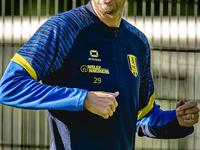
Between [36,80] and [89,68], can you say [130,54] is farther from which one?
[36,80]

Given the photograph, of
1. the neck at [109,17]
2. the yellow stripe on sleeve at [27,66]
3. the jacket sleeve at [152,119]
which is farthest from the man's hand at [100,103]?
the jacket sleeve at [152,119]

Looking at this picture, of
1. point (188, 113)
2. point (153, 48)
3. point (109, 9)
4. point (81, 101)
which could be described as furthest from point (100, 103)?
point (153, 48)

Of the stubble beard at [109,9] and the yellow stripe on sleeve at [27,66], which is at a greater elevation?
the stubble beard at [109,9]

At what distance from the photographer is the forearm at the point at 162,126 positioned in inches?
75.1

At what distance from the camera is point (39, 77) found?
4.64ft

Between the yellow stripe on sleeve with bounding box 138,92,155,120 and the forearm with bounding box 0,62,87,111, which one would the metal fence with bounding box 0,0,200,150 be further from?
the forearm with bounding box 0,62,87,111

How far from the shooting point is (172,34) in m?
4.16

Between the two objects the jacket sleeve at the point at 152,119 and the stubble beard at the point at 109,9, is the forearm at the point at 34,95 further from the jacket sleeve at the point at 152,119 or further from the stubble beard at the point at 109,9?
the jacket sleeve at the point at 152,119

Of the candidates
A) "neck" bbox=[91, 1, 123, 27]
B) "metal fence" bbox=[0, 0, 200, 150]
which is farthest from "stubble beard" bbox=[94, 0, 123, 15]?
"metal fence" bbox=[0, 0, 200, 150]

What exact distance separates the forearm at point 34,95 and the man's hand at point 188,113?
2.39 feet

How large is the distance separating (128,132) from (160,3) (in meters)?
2.91

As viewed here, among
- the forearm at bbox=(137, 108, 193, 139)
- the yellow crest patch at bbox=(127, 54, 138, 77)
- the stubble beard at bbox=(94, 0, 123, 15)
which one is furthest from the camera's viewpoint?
the forearm at bbox=(137, 108, 193, 139)

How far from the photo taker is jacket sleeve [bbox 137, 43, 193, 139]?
192 centimetres

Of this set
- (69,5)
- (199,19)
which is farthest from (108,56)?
(199,19)
